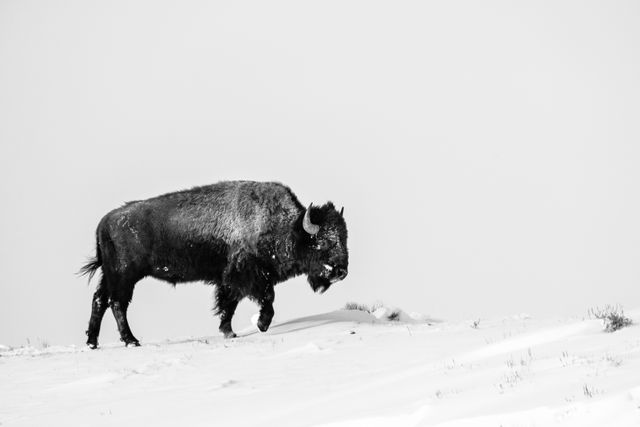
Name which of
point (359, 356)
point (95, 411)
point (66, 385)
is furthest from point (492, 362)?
point (66, 385)

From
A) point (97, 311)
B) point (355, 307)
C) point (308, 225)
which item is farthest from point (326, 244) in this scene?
point (97, 311)

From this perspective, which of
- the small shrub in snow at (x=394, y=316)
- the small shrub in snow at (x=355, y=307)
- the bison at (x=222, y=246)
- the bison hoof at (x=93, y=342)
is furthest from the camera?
the small shrub in snow at (x=355, y=307)

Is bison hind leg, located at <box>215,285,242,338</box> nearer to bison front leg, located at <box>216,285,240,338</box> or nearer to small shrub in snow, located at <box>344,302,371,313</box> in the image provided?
bison front leg, located at <box>216,285,240,338</box>

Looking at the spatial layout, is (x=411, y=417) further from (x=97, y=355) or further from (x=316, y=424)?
(x=97, y=355)

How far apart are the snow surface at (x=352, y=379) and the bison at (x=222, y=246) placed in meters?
1.68

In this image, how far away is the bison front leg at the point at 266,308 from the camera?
51.7ft

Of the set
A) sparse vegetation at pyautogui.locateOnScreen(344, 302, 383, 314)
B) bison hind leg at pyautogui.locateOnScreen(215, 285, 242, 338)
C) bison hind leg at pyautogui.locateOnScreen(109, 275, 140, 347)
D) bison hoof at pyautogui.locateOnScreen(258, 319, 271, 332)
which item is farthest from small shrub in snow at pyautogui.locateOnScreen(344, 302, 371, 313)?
bison hind leg at pyautogui.locateOnScreen(109, 275, 140, 347)

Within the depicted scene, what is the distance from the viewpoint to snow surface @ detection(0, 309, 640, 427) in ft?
22.8

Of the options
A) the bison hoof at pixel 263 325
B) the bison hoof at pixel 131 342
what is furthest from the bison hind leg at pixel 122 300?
the bison hoof at pixel 263 325

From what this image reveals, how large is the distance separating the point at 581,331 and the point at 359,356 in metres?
2.81

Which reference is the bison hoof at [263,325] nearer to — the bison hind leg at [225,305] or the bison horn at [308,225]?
the bison hind leg at [225,305]

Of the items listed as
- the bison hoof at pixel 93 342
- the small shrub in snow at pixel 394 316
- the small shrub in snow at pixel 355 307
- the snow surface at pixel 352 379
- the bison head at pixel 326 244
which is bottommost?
the small shrub in snow at pixel 394 316

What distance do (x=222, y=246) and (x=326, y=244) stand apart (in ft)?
6.52

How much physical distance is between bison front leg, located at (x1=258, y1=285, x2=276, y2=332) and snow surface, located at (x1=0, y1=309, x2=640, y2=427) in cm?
110
